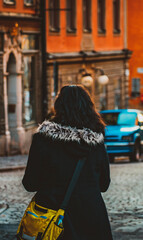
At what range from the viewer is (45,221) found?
4691 mm

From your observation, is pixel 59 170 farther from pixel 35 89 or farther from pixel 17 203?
pixel 35 89

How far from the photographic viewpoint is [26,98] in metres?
24.6

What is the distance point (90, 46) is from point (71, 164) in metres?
25.9

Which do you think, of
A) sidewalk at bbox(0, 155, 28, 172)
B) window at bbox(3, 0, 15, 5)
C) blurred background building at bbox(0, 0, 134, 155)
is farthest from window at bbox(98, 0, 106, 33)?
sidewalk at bbox(0, 155, 28, 172)

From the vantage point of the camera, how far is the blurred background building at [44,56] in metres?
23.0

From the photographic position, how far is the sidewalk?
730 inches

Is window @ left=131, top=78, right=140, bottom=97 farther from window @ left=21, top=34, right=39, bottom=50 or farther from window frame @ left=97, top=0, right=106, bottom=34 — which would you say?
window @ left=21, top=34, right=39, bottom=50

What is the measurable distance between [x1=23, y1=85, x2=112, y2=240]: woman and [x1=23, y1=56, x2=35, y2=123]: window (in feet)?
64.4

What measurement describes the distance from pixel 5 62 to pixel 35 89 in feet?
8.85

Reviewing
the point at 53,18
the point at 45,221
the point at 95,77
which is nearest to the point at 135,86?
the point at 95,77

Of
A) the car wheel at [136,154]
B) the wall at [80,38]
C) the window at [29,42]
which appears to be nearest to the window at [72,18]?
the wall at [80,38]

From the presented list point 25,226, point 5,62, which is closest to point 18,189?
point 25,226

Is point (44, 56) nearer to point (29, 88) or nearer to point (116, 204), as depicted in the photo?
point (29, 88)

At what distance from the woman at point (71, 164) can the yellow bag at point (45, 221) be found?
45 millimetres
